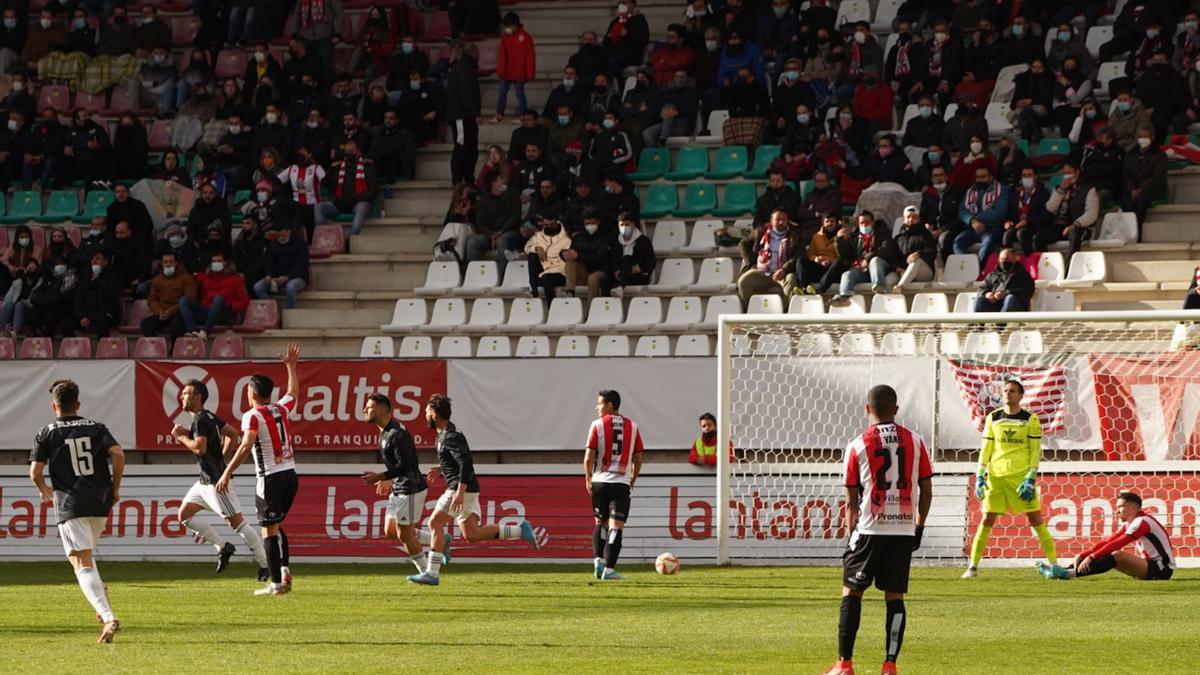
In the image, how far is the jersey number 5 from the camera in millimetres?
12672

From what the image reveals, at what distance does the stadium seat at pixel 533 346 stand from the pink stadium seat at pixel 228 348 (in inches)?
157

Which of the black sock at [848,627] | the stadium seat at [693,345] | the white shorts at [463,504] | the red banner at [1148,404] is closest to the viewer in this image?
the black sock at [848,627]

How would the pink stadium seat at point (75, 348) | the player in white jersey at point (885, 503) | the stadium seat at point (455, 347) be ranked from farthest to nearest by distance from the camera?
the pink stadium seat at point (75, 348) → the stadium seat at point (455, 347) → the player in white jersey at point (885, 503)

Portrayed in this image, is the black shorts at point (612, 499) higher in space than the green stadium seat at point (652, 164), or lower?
lower

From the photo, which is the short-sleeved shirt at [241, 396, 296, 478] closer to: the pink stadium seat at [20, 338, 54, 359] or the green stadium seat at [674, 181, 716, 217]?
the pink stadium seat at [20, 338, 54, 359]

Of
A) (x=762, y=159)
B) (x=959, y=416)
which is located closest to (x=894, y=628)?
(x=959, y=416)

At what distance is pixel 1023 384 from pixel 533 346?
22.9 ft

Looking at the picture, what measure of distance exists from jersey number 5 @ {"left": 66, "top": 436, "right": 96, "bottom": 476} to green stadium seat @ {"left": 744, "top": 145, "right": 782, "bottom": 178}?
1534cm

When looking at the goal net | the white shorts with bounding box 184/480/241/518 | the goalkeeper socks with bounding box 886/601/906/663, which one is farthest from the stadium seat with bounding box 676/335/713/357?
the goalkeeper socks with bounding box 886/601/906/663

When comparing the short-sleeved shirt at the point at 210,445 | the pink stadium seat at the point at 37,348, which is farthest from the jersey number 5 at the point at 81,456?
the pink stadium seat at the point at 37,348

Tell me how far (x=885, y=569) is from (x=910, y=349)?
10374mm

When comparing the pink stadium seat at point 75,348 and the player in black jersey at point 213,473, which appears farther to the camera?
the pink stadium seat at point 75,348

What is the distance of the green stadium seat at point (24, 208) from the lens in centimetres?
2900

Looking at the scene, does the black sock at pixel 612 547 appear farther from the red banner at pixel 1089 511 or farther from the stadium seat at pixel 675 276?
the stadium seat at pixel 675 276
